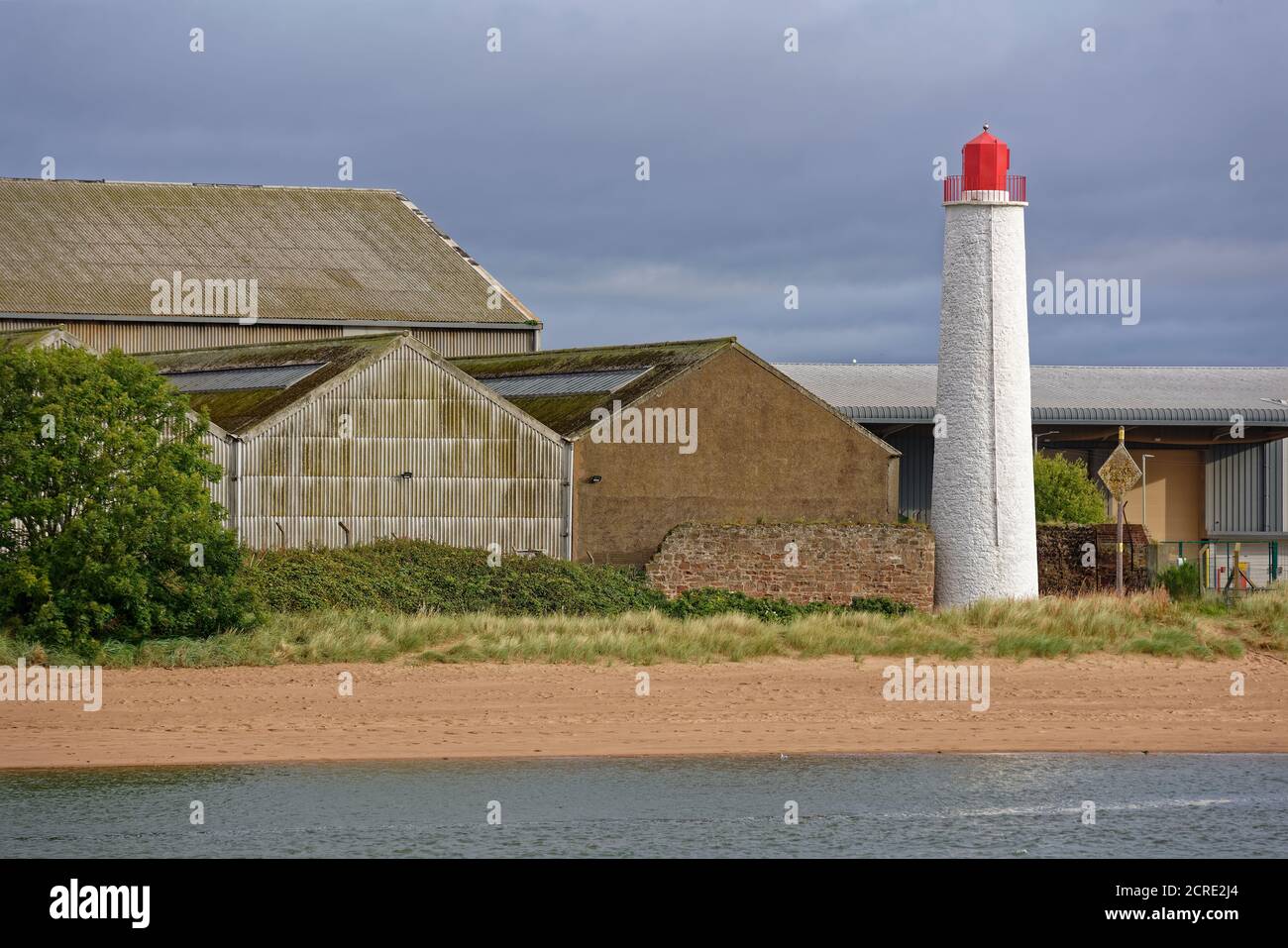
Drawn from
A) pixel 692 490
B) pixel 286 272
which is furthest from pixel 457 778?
pixel 286 272

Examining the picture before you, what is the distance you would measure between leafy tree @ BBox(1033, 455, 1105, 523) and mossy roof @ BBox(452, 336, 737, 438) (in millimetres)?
16706

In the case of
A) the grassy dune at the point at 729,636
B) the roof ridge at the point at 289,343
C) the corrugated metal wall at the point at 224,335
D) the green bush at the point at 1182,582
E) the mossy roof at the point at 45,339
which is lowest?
the grassy dune at the point at 729,636

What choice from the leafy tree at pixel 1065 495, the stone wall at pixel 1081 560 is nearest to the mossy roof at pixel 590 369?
the stone wall at pixel 1081 560

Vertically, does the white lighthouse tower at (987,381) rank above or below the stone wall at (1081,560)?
above

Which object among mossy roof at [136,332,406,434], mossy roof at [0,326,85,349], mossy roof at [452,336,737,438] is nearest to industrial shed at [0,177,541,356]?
mossy roof at [136,332,406,434]

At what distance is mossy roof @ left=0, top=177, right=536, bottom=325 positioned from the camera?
4900 centimetres

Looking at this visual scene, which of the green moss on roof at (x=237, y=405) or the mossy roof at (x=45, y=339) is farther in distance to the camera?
the green moss on roof at (x=237, y=405)

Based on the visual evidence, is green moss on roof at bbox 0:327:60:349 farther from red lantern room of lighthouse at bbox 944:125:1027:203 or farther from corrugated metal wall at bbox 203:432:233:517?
red lantern room of lighthouse at bbox 944:125:1027:203

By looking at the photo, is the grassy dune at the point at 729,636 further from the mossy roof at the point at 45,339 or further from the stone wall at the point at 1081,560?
the mossy roof at the point at 45,339

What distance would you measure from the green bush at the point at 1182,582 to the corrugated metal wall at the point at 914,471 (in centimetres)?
2175

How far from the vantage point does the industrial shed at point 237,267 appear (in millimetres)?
48844

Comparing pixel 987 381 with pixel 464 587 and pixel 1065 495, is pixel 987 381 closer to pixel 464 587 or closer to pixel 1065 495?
pixel 464 587

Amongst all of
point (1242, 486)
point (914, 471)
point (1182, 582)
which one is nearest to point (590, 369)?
point (1182, 582)
